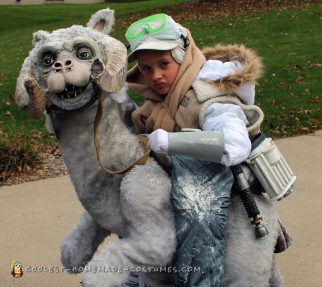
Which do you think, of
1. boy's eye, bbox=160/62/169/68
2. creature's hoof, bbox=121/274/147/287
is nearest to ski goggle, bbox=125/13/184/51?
boy's eye, bbox=160/62/169/68

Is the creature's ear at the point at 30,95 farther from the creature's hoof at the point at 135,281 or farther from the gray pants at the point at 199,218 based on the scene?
the creature's hoof at the point at 135,281

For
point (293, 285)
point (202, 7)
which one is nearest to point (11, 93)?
point (293, 285)

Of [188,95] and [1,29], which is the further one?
[1,29]

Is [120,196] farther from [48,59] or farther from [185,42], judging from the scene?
[185,42]

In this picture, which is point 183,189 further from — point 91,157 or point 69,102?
point 69,102

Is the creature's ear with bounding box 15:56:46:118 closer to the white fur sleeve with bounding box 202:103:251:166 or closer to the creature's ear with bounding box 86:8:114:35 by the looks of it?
the creature's ear with bounding box 86:8:114:35

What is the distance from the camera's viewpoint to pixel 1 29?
21.8 metres

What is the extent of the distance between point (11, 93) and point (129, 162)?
752 cm

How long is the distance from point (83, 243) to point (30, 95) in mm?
903

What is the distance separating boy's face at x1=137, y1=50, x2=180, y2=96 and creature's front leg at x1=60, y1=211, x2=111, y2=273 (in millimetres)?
751

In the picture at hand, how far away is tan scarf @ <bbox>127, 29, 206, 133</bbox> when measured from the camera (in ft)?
9.40

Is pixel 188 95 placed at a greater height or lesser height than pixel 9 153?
greater

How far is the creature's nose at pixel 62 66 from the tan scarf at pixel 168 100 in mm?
506

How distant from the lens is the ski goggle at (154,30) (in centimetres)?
284
